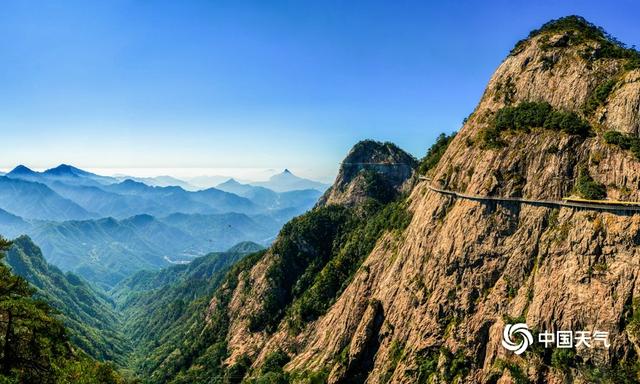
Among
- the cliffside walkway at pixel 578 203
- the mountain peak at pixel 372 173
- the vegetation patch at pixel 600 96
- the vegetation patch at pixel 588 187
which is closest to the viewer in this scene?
the cliffside walkway at pixel 578 203

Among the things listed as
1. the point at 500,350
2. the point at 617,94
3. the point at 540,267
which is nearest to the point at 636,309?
the point at 540,267

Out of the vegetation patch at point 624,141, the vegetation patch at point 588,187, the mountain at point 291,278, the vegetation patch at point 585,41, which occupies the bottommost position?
the mountain at point 291,278

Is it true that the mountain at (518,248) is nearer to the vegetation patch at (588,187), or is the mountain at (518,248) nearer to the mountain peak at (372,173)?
the vegetation patch at (588,187)

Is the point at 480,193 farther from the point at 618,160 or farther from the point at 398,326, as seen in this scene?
the point at 398,326

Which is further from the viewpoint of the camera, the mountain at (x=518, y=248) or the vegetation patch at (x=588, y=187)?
the vegetation patch at (x=588, y=187)

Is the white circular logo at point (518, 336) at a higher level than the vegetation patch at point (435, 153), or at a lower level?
lower

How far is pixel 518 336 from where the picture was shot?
64.8m

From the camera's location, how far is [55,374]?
1523 inches

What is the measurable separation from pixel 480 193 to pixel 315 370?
5224 centimetres

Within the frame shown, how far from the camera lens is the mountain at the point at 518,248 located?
60.7m

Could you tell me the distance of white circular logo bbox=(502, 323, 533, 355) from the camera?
63.9m

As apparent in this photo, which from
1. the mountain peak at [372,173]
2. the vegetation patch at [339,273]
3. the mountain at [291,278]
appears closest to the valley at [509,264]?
the vegetation patch at [339,273]

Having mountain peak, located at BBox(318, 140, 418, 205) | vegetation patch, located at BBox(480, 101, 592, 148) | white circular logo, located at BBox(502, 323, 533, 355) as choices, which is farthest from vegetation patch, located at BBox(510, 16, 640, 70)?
mountain peak, located at BBox(318, 140, 418, 205)

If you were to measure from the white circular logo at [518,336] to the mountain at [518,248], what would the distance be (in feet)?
1.31
